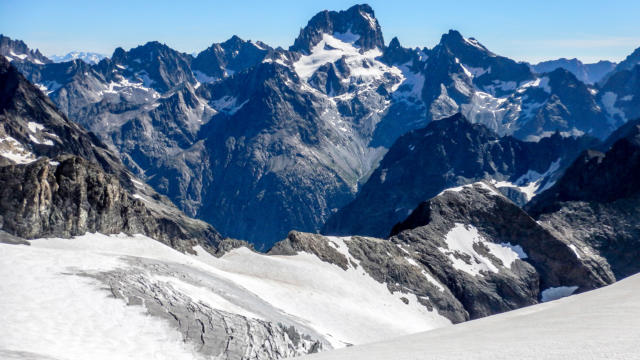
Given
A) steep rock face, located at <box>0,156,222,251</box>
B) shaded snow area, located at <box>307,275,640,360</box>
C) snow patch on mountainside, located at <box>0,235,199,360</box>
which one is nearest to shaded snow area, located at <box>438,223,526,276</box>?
steep rock face, located at <box>0,156,222,251</box>

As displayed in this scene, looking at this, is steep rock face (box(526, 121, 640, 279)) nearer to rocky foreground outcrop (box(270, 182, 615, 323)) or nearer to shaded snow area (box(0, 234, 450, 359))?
rocky foreground outcrop (box(270, 182, 615, 323))

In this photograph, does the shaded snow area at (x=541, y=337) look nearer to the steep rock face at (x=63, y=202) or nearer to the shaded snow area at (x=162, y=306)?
the shaded snow area at (x=162, y=306)

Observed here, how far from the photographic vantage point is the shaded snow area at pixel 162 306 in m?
46.7

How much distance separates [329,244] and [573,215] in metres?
85.4

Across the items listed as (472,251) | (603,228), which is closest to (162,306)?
(472,251)

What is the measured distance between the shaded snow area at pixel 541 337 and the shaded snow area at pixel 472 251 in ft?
285

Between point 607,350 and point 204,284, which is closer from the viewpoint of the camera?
point 607,350

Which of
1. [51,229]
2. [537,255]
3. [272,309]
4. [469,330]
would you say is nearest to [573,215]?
[537,255]

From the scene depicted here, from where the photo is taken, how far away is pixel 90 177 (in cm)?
8806

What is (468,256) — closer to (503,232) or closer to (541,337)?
(503,232)

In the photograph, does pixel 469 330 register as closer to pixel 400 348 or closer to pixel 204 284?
pixel 400 348

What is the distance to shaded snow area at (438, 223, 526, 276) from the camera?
124 metres

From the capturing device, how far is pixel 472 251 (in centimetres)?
12962

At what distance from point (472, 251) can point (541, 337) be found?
346ft
